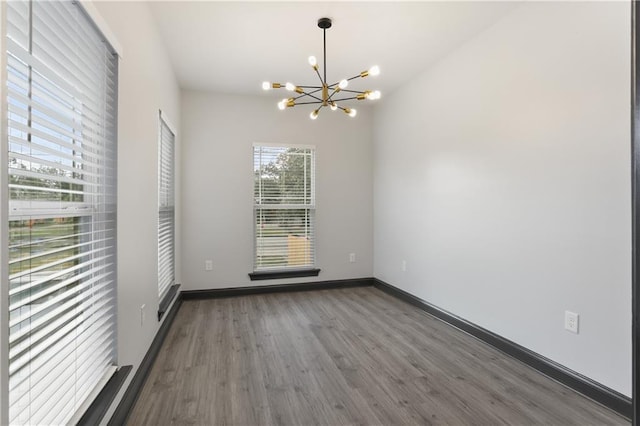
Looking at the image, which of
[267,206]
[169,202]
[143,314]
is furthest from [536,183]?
[169,202]

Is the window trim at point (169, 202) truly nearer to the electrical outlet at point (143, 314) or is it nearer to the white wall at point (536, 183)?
the electrical outlet at point (143, 314)

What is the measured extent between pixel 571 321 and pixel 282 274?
310 cm

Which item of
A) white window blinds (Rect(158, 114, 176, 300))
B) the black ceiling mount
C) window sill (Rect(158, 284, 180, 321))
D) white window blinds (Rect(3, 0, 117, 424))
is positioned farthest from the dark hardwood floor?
the black ceiling mount

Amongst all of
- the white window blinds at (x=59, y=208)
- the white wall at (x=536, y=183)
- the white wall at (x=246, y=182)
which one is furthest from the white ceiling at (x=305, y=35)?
the white window blinds at (x=59, y=208)

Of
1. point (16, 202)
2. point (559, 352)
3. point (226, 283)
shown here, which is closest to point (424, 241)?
point (559, 352)

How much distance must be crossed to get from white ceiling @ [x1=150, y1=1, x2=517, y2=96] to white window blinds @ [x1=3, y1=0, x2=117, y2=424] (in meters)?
1.20

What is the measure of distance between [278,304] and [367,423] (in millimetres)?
2261

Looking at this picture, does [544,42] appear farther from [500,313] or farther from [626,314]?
[500,313]

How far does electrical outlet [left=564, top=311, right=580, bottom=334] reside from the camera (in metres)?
2.06

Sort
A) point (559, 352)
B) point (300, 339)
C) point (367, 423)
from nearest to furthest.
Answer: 1. point (367, 423)
2. point (559, 352)
3. point (300, 339)

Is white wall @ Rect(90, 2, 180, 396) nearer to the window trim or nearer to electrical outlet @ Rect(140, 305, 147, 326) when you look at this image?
electrical outlet @ Rect(140, 305, 147, 326)

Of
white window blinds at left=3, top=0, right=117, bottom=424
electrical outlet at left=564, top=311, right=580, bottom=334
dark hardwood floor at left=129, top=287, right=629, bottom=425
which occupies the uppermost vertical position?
white window blinds at left=3, top=0, right=117, bottom=424

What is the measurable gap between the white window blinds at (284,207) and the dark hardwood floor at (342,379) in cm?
120

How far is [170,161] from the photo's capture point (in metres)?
3.44
